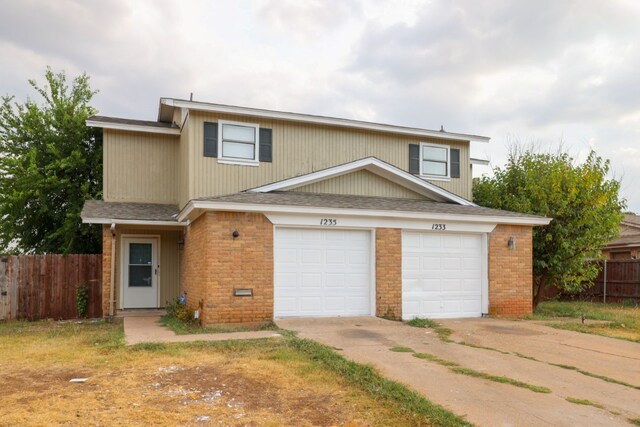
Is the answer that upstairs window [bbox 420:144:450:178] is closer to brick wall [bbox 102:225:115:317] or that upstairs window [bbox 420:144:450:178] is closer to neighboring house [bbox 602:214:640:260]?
brick wall [bbox 102:225:115:317]

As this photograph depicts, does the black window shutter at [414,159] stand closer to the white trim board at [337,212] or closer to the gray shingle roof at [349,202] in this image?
the gray shingle roof at [349,202]

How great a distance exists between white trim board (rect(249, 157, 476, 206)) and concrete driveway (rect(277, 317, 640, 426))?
A: 13.5 ft

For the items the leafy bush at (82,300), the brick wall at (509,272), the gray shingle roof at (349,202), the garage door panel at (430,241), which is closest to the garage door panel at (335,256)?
the gray shingle roof at (349,202)

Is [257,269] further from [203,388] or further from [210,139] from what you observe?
[203,388]

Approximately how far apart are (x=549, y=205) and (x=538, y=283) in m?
2.93

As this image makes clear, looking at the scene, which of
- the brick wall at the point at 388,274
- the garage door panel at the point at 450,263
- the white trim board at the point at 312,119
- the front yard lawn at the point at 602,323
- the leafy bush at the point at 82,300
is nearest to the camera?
the front yard lawn at the point at 602,323

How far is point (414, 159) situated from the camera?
17625 millimetres

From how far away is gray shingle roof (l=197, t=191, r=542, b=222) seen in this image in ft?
40.9

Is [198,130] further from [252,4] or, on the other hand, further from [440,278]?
[440,278]

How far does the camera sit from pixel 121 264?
1611cm

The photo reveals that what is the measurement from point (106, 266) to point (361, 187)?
7.52m

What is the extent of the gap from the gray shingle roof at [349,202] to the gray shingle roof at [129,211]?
316 centimetres

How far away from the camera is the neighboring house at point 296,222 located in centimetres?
1215

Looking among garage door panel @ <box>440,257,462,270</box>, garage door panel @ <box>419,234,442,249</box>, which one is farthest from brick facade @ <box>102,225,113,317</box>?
garage door panel @ <box>440,257,462,270</box>
